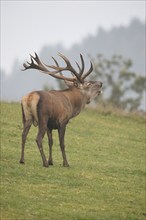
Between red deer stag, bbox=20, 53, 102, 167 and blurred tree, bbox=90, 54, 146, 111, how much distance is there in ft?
142

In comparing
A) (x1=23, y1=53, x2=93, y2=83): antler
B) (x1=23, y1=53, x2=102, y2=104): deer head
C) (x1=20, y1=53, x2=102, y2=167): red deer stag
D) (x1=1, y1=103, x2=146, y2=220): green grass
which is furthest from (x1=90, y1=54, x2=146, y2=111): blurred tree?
(x1=23, y1=53, x2=93, y2=83): antler

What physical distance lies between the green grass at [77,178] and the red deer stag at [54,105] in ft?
2.93

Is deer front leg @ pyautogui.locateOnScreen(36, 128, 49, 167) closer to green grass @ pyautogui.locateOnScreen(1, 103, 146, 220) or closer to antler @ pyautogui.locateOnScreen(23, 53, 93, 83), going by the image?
green grass @ pyautogui.locateOnScreen(1, 103, 146, 220)

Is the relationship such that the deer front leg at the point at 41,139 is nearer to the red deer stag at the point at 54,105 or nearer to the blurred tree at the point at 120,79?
the red deer stag at the point at 54,105

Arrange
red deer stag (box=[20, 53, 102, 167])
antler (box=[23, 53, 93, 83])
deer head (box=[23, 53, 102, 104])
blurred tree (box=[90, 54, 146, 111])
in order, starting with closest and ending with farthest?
red deer stag (box=[20, 53, 102, 167]), antler (box=[23, 53, 93, 83]), deer head (box=[23, 53, 102, 104]), blurred tree (box=[90, 54, 146, 111])

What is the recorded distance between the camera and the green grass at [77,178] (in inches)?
580

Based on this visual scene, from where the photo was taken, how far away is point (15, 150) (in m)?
21.3

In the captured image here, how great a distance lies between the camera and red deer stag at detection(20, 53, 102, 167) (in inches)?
723

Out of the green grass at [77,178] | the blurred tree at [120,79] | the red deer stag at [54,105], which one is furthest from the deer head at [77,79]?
the blurred tree at [120,79]

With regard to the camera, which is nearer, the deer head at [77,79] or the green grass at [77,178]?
the green grass at [77,178]

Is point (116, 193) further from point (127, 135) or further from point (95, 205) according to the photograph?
point (127, 135)

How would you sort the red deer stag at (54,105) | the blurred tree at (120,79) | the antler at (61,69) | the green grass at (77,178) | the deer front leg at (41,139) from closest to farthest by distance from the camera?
the green grass at (77,178)
the red deer stag at (54,105)
the deer front leg at (41,139)
the antler at (61,69)
the blurred tree at (120,79)

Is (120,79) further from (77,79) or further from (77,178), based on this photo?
(77,178)

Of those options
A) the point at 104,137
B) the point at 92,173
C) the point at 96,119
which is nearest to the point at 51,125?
the point at 92,173
